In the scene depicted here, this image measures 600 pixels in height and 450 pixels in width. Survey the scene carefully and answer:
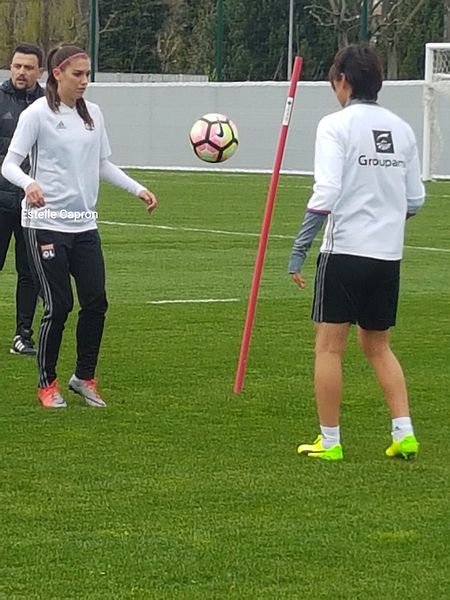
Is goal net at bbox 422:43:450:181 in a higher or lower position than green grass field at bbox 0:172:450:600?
lower

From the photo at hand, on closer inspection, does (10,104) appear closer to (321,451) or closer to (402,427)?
(321,451)

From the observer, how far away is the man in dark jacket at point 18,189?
1076 cm

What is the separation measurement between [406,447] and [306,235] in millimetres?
1156

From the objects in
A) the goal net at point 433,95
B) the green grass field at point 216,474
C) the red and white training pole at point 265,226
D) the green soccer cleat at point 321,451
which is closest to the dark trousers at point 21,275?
the green grass field at point 216,474

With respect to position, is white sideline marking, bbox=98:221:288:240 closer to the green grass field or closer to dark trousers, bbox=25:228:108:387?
the green grass field

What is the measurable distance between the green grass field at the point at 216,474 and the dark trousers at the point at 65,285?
0.31 m

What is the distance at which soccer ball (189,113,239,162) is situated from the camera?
43.4 feet

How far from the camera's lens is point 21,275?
11.6m

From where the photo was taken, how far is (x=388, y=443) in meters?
8.20

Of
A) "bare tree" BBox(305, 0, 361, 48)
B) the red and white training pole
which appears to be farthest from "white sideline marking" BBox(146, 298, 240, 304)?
"bare tree" BBox(305, 0, 361, 48)

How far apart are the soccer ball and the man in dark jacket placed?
87.3 inches

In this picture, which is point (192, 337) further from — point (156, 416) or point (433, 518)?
point (433, 518)

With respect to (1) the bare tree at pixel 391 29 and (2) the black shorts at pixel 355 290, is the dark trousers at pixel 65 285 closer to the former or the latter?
(2) the black shorts at pixel 355 290

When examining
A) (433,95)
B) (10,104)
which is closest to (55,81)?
(10,104)
